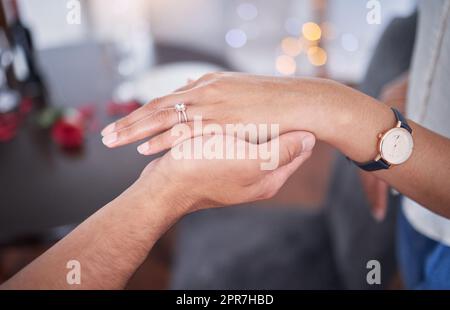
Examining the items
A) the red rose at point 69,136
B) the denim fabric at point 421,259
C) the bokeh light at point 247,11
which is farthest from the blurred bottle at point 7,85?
the bokeh light at point 247,11

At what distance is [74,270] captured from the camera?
54 cm

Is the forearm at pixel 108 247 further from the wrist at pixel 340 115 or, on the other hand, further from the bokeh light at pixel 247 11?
the bokeh light at pixel 247 11

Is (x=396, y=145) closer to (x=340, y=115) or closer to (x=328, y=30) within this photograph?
(x=340, y=115)

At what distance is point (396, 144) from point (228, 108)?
22cm

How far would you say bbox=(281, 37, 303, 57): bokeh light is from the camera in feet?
8.45

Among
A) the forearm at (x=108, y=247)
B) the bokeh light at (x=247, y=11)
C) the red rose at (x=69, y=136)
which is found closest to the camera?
the forearm at (x=108, y=247)

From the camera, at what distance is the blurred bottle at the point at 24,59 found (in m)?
1.07

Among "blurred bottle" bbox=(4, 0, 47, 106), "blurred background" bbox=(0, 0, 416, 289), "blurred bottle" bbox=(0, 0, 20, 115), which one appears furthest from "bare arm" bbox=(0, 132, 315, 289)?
"blurred bottle" bbox=(0, 0, 20, 115)

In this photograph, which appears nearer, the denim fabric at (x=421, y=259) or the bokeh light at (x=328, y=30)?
the denim fabric at (x=421, y=259)

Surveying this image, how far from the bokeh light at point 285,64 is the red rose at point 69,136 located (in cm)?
157

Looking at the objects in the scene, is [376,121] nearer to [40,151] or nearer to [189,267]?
[189,267]

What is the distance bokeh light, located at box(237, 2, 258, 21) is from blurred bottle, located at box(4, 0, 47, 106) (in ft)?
4.24

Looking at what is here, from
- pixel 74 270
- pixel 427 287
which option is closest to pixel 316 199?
pixel 427 287

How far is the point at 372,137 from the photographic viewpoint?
610 millimetres
